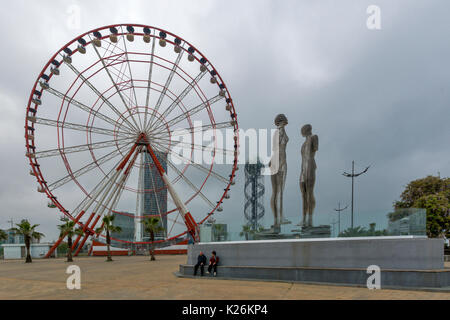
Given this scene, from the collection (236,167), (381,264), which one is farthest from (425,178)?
(381,264)

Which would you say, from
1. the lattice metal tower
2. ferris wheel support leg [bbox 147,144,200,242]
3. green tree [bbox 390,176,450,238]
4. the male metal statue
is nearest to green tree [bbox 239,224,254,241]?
the male metal statue

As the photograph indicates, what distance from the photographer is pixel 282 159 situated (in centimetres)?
1775

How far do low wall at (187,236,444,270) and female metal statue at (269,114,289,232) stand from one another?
2.11 metres

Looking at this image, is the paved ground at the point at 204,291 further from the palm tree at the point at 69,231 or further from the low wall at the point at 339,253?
the palm tree at the point at 69,231

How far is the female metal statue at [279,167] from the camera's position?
17422mm

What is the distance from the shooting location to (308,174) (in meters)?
16.6

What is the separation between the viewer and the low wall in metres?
12.1

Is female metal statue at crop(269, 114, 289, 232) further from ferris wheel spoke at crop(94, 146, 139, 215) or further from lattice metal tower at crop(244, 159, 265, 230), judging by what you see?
lattice metal tower at crop(244, 159, 265, 230)

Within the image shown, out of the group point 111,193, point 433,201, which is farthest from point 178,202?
point 433,201

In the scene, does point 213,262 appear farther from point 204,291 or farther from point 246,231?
point 204,291

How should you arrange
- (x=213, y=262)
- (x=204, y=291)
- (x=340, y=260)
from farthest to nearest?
(x=213, y=262) < (x=340, y=260) < (x=204, y=291)

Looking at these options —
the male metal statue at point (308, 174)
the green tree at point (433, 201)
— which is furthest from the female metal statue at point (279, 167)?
the green tree at point (433, 201)

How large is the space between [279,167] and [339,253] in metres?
5.54

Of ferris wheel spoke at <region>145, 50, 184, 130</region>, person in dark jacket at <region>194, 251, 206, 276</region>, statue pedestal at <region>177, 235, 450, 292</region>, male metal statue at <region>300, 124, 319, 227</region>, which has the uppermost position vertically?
ferris wheel spoke at <region>145, 50, 184, 130</region>
